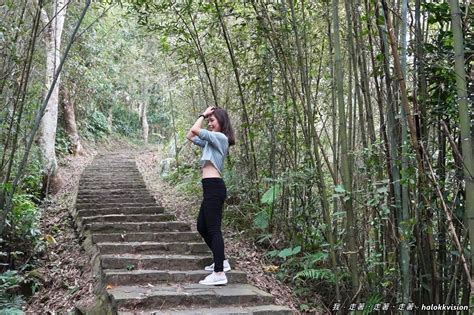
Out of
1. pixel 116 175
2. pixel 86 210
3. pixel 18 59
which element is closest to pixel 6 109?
pixel 18 59

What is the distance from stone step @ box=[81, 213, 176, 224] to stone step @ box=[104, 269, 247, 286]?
1.72 meters

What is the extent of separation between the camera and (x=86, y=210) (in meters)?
6.34

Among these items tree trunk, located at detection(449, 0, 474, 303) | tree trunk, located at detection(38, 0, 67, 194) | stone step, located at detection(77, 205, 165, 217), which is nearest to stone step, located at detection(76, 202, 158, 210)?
stone step, located at detection(77, 205, 165, 217)

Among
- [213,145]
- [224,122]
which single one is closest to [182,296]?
[213,145]

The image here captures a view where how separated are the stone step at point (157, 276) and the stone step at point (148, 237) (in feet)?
2.87

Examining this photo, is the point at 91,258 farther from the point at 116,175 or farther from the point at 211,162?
the point at 116,175

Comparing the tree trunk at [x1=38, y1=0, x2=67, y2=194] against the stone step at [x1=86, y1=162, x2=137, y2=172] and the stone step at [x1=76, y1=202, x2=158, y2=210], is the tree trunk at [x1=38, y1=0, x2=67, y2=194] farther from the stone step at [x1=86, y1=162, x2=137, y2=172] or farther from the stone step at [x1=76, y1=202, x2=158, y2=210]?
the stone step at [x1=76, y1=202, x2=158, y2=210]

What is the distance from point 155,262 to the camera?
14.5 feet

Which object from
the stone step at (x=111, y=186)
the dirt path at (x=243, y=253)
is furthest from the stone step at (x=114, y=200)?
the stone step at (x=111, y=186)

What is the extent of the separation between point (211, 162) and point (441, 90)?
1884 millimetres

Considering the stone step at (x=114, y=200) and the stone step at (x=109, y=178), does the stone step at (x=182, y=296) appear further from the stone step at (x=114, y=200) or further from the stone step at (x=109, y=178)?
the stone step at (x=109, y=178)

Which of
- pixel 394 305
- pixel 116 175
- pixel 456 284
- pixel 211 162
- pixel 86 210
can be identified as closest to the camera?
pixel 456 284

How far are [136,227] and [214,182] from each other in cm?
191

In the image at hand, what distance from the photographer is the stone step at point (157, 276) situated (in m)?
3.96
